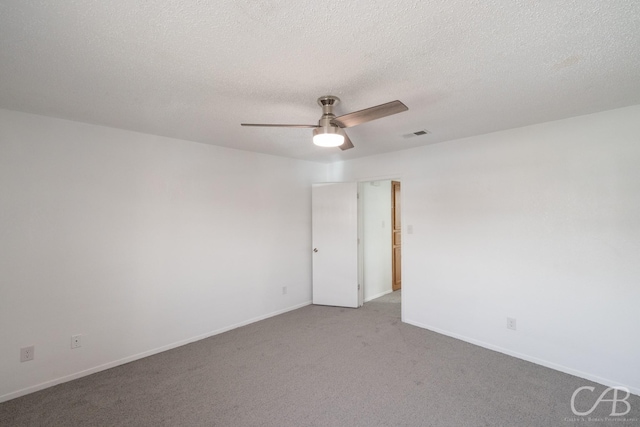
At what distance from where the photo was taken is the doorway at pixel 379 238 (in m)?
4.79

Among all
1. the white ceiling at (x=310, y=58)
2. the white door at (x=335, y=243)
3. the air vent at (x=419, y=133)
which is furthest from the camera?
the white door at (x=335, y=243)

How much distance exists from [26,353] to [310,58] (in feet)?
10.6

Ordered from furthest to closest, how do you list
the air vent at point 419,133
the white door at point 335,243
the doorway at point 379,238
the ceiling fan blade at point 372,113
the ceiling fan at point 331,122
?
the doorway at point 379,238 → the white door at point 335,243 → the air vent at point 419,133 → the ceiling fan at point 331,122 → the ceiling fan blade at point 372,113

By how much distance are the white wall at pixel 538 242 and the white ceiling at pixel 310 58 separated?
0.40m

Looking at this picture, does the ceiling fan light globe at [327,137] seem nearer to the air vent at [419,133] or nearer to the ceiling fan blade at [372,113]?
the ceiling fan blade at [372,113]

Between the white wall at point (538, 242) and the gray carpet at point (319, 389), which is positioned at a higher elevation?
the white wall at point (538, 242)

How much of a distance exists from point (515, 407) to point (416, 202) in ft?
7.50

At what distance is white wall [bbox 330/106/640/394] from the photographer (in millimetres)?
2326

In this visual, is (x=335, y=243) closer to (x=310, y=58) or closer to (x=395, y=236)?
(x=395, y=236)

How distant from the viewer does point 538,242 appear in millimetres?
2727

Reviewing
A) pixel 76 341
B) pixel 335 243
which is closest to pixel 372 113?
pixel 335 243

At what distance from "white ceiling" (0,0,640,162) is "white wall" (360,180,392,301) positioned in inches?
97.7

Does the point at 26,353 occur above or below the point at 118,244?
below

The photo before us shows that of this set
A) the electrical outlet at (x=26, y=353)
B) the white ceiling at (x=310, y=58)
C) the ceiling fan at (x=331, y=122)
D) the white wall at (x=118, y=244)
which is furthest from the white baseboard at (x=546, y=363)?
the electrical outlet at (x=26, y=353)
